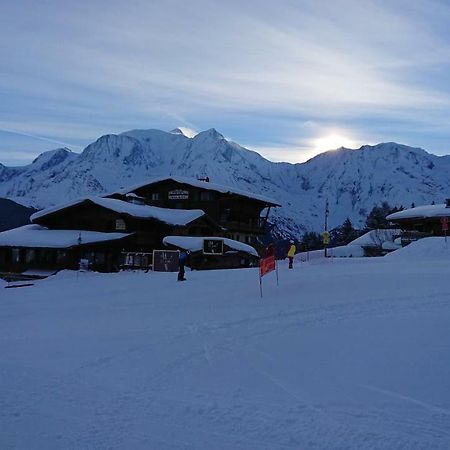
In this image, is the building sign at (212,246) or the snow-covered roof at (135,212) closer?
the building sign at (212,246)

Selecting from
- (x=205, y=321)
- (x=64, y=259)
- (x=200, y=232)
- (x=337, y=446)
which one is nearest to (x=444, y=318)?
(x=205, y=321)

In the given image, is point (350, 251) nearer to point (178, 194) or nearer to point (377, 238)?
point (377, 238)

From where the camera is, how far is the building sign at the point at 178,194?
180ft

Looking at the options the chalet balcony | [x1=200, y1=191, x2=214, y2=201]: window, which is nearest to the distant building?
the chalet balcony

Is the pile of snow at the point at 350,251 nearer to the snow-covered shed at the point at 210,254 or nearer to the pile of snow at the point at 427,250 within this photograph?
the snow-covered shed at the point at 210,254

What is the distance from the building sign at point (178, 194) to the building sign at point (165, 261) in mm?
23695

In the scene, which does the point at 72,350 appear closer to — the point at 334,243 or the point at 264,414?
the point at 264,414

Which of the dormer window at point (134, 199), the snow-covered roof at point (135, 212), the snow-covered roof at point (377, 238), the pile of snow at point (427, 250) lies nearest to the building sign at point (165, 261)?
the snow-covered roof at point (135, 212)

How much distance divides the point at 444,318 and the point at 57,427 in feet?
27.8

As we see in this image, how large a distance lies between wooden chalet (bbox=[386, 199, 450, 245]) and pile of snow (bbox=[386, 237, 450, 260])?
13823 mm

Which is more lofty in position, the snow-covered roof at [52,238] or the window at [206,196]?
the window at [206,196]

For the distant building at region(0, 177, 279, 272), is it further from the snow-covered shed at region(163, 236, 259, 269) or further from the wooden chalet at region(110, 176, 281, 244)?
the wooden chalet at region(110, 176, 281, 244)

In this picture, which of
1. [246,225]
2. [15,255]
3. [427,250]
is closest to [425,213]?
[246,225]

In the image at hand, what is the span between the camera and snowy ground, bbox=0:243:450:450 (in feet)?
19.5
